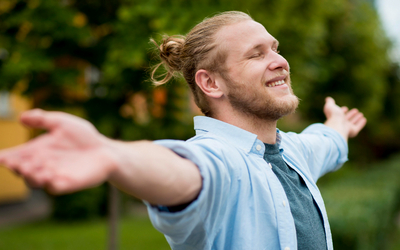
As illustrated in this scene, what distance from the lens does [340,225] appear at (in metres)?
4.25

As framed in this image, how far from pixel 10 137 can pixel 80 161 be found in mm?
12356

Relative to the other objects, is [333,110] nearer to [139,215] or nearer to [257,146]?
[257,146]

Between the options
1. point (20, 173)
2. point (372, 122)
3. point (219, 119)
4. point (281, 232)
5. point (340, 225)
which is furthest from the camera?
point (372, 122)

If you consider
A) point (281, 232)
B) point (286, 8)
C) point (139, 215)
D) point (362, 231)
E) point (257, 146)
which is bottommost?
point (139, 215)

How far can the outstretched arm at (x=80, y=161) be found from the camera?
1.02 meters

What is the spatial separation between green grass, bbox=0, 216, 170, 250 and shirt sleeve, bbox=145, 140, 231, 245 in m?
5.81

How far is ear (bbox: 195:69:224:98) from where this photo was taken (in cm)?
199

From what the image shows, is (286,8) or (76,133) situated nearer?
(76,133)

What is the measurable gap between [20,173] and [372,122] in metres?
16.2

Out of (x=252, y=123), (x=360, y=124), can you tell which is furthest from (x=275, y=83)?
(x=360, y=124)

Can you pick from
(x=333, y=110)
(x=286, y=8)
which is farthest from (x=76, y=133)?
(x=286, y=8)

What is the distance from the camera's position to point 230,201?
1596 mm

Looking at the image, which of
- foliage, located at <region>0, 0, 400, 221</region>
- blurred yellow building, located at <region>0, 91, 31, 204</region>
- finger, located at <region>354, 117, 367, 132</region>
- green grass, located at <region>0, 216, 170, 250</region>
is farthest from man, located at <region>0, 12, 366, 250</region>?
blurred yellow building, located at <region>0, 91, 31, 204</region>

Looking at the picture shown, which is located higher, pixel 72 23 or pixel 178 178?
pixel 72 23
